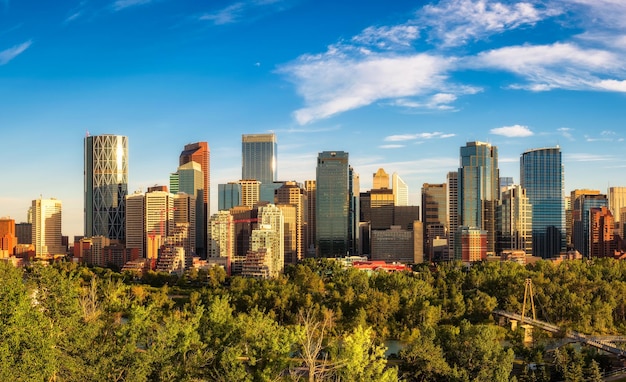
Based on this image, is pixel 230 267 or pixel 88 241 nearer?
pixel 230 267

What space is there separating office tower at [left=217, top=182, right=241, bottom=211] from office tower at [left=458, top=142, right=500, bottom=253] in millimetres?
41390

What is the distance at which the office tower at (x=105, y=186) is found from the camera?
114m

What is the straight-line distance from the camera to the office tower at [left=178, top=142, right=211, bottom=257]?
11244cm

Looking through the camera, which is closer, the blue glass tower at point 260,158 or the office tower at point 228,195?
the office tower at point 228,195

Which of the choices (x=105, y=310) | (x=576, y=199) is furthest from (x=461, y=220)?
(x=105, y=310)

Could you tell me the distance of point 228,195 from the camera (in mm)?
124750

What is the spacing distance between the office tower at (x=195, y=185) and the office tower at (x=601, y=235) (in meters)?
58.1

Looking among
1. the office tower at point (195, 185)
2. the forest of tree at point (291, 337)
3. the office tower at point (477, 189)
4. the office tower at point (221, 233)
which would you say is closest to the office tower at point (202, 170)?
the office tower at point (195, 185)

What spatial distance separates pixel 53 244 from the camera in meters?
112

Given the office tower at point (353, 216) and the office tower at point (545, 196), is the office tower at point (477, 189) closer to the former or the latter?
the office tower at point (545, 196)

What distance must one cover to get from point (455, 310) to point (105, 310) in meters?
22.1

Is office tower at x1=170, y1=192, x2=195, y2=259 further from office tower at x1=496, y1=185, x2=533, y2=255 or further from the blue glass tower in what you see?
office tower at x1=496, y1=185, x2=533, y2=255

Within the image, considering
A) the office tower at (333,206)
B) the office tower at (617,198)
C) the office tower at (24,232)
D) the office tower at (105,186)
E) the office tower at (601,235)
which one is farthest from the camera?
the office tower at (617,198)

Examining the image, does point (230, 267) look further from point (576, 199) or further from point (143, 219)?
point (576, 199)
